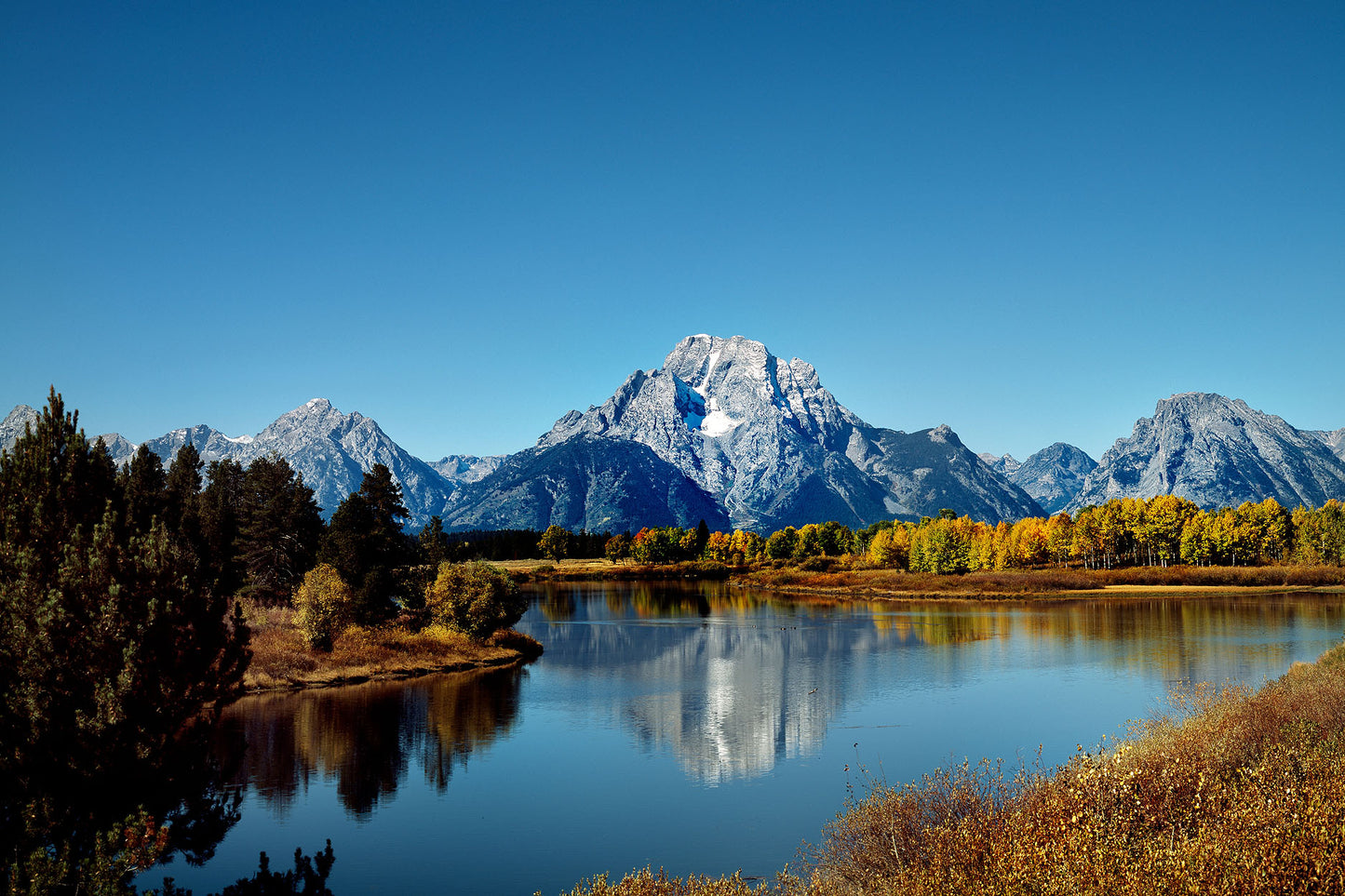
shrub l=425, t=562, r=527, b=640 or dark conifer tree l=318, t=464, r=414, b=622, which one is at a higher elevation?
dark conifer tree l=318, t=464, r=414, b=622

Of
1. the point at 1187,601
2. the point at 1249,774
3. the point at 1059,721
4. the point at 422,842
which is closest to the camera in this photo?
the point at 1249,774

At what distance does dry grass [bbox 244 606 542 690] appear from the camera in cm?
5281

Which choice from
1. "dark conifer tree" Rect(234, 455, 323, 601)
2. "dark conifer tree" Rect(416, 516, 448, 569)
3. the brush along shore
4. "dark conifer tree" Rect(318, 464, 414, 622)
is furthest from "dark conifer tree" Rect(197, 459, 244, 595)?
"dark conifer tree" Rect(416, 516, 448, 569)

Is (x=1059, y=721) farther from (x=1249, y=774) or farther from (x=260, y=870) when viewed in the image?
(x=260, y=870)

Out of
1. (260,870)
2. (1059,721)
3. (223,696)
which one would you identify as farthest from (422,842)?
(1059,721)

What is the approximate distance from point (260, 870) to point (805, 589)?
445 feet

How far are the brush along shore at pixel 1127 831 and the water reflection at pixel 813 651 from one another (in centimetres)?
→ 1567

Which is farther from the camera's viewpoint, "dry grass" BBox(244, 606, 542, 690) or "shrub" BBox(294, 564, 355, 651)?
"shrub" BBox(294, 564, 355, 651)

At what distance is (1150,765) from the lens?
19.0 meters

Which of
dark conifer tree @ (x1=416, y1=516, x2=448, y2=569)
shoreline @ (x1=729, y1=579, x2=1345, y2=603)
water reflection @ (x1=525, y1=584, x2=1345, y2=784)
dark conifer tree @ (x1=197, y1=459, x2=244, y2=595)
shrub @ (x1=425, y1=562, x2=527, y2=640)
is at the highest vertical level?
dark conifer tree @ (x1=197, y1=459, x2=244, y2=595)

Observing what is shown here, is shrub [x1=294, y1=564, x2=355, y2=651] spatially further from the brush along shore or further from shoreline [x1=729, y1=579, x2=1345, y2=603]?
shoreline [x1=729, y1=579, x2=1345, y2=603]

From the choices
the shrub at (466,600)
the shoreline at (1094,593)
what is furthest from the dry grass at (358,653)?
the shoreline at (1094,593)

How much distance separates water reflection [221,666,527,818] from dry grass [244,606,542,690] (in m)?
2.11

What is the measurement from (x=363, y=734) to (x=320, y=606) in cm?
2080
